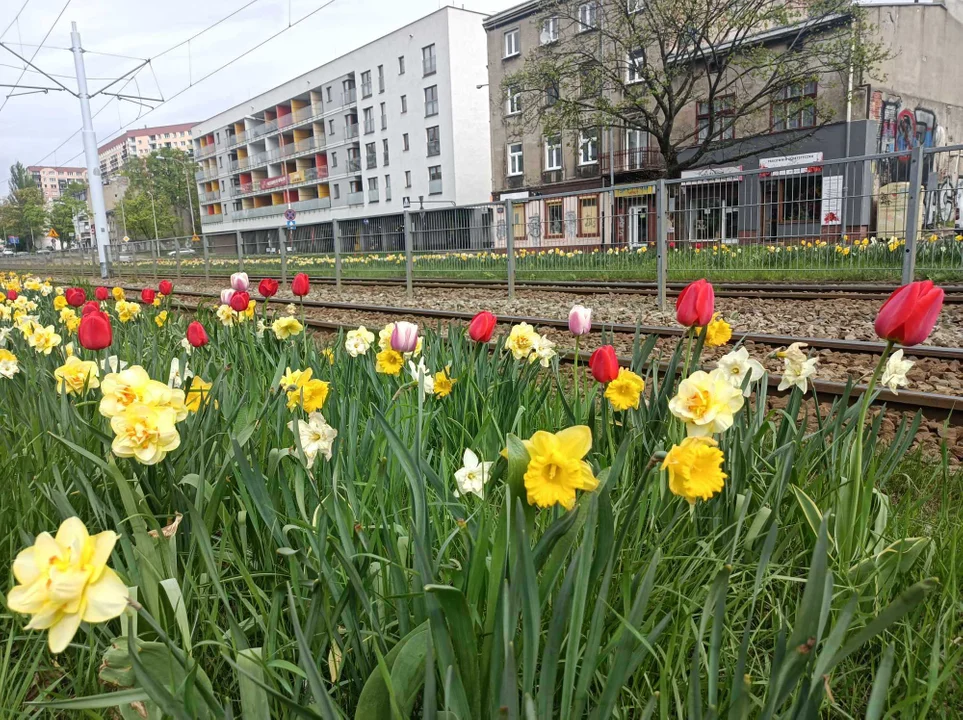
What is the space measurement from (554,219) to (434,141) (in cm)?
3597

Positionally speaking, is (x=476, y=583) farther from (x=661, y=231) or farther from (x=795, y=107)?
(x=795, y=107)

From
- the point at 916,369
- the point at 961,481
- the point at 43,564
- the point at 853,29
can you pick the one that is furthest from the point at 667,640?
the point at 853,29

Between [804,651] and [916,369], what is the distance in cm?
500

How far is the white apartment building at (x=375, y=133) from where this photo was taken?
45781 mm

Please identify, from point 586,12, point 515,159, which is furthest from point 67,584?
point 515,159

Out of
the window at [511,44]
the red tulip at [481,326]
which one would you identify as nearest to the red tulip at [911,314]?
the red tulip at [481,326]

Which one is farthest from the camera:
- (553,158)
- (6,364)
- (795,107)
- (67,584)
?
(553,158)

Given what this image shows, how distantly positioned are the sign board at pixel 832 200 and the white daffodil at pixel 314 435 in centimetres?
880

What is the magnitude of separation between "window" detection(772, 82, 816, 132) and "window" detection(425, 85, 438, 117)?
84.0 feet

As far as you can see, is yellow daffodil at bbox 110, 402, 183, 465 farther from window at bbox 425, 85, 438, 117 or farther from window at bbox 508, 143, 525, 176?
window at bbox 425, 85, 438, 117

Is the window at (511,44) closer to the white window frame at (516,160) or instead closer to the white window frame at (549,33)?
the white window frame at (549,33)

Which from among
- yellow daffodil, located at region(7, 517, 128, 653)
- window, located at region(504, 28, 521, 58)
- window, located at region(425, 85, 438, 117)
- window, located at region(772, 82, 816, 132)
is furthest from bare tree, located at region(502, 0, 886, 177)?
window, located at region(425, 85, 438, 117)

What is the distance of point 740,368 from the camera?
182 centimetres

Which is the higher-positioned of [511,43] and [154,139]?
[154,139]
